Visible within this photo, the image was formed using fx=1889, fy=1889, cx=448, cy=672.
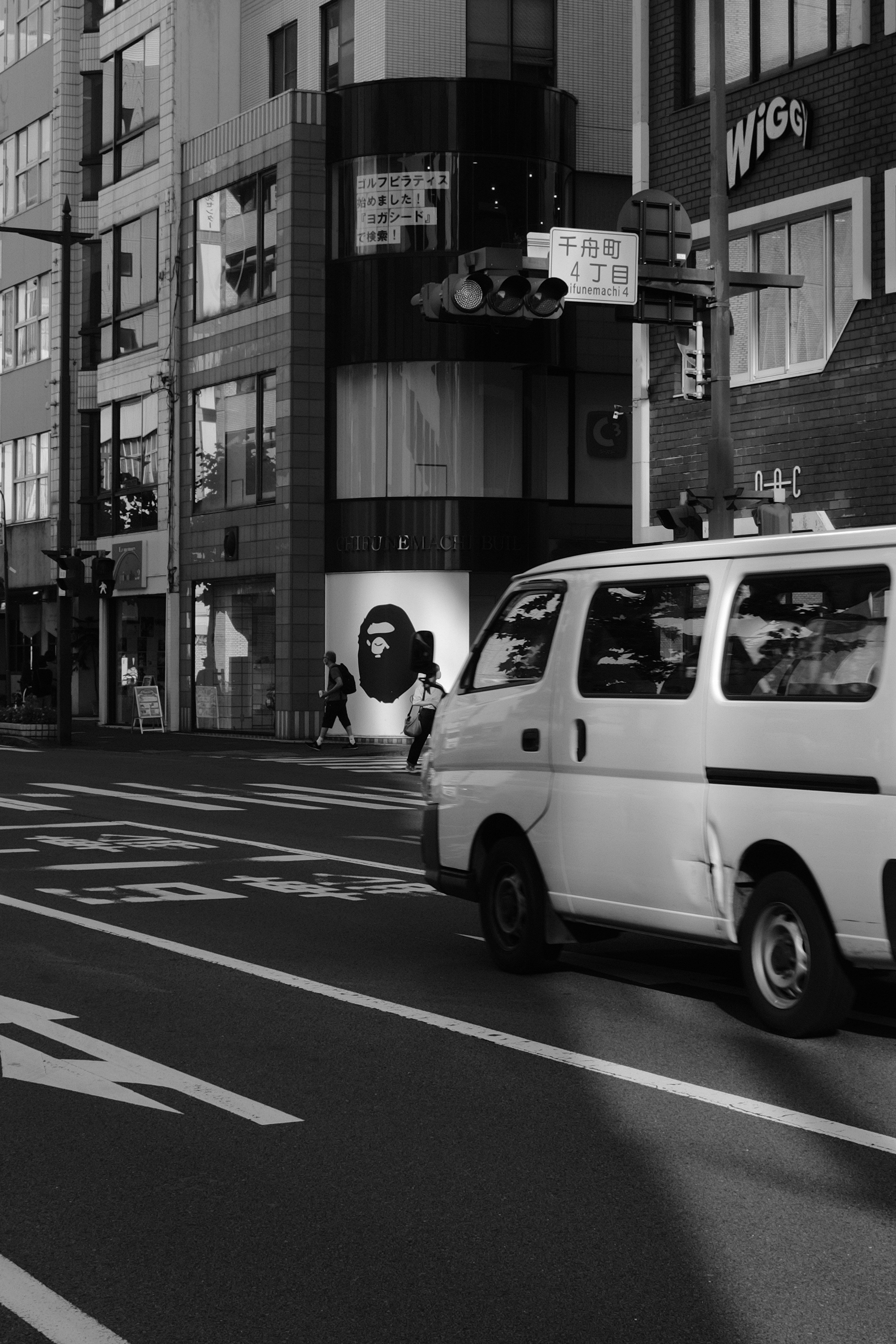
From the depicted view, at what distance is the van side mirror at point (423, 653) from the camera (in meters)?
26.6

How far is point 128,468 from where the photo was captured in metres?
42.1

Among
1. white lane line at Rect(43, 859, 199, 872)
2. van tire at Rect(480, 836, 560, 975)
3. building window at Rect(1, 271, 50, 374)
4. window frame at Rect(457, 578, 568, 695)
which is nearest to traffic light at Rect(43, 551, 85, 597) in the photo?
building window at Rect(1, 271, 50, 374)

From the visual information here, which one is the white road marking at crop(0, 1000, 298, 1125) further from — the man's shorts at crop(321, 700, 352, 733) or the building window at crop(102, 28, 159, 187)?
the building window at crop(102, 28, 159, 187)

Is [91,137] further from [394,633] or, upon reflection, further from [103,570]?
[394,633]

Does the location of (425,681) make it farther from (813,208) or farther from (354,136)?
(354,136)

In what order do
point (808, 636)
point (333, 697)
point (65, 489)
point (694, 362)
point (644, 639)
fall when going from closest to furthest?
point (808, 636), point (644, 639), point (694, 362), point (333, 697), point (65, 489)

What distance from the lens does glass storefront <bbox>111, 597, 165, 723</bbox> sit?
40.8 m

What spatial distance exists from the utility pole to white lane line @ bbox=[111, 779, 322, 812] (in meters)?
5.19

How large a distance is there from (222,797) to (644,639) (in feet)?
43.4

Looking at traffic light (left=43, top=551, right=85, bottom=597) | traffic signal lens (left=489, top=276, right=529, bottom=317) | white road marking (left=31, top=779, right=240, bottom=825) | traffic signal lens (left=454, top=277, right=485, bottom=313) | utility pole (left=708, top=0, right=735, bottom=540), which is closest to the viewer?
traffic signal lens (left=454, top=277, right=485, bottom=313)

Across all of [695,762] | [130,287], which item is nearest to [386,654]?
[130,287]

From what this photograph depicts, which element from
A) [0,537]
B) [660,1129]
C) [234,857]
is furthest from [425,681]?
[0,537]

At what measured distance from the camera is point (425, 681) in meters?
26.9

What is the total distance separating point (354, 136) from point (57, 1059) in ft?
97.1
